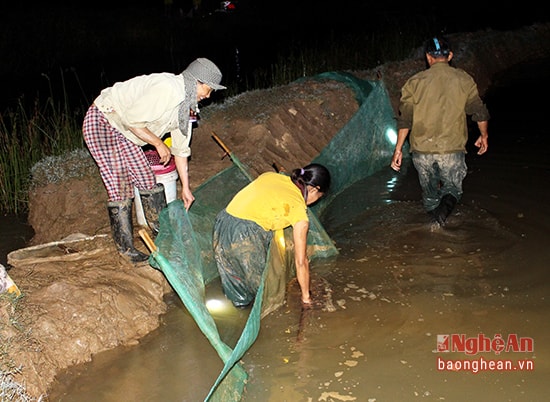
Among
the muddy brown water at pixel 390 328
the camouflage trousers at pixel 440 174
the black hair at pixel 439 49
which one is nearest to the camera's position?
the muddy brown water at pixel 390 328

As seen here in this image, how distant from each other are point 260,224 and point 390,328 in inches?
46.2

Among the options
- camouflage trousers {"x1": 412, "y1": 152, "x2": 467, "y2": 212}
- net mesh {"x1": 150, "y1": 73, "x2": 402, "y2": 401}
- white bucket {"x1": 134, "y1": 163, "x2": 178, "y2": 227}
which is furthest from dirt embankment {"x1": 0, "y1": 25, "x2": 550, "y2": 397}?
camouflage trousers {"x1": 412, "y1": 152, "x2": 467, "y2": 212}

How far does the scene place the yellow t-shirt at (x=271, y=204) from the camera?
4129mm

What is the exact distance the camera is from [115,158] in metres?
4.46

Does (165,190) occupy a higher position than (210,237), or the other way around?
(165,190)

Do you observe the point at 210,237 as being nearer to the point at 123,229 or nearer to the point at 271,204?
the point at 123,229

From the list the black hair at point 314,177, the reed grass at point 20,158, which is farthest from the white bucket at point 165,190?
the reed grass at point 20,158

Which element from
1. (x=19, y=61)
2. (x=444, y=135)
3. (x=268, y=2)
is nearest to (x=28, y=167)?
(x=444, y=135)

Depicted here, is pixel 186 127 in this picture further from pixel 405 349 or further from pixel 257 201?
pixel 405 349

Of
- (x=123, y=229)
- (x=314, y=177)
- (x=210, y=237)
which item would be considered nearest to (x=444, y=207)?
(x=314, y=177)

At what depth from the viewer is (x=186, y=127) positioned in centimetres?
440

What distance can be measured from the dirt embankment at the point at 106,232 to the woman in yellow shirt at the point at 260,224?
1.99 feet

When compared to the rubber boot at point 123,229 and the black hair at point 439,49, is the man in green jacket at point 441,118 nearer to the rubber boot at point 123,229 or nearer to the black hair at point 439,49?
the black hair at point 439,49

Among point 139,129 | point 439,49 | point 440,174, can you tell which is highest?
point 439,49
